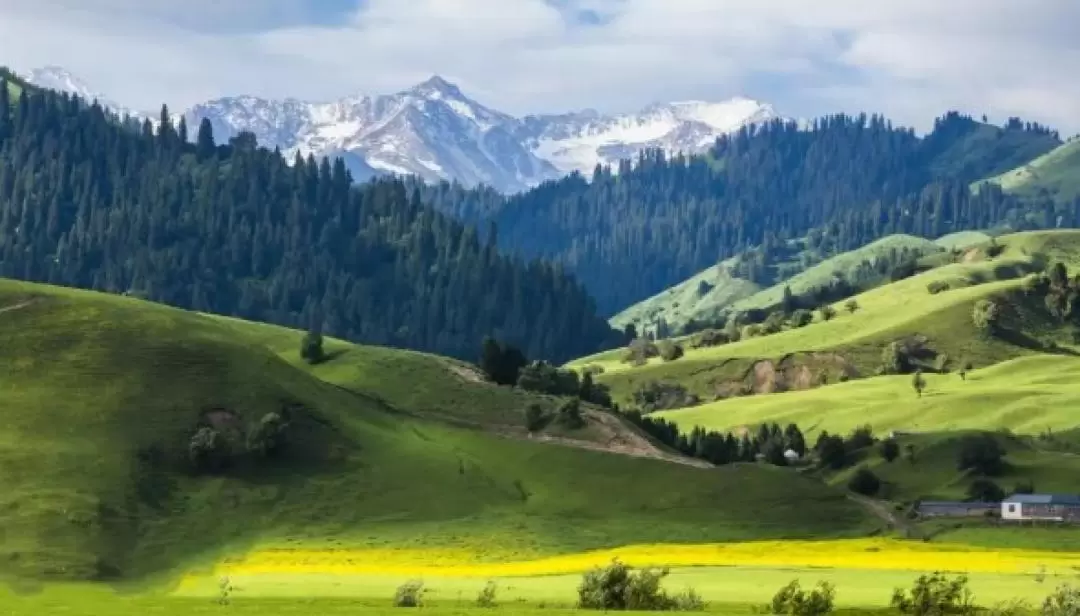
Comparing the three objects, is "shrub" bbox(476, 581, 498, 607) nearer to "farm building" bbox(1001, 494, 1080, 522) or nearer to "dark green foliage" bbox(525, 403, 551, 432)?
"dark green foliage" bbox(525, 403, 551, 432)

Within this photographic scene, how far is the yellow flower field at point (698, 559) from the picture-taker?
103 meters

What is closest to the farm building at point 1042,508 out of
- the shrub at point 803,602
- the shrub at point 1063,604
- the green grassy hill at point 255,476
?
the green grassy hill at point 255,476

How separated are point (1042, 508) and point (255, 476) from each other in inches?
3392

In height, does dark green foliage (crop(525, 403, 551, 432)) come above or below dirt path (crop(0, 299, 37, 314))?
below

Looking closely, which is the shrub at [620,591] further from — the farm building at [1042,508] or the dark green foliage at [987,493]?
the dark green foliage at [987,493]

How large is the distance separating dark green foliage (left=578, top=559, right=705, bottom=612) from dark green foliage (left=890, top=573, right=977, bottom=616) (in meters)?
10.4

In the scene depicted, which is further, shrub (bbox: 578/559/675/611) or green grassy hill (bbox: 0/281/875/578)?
green grassy hill (bbox: 0/281/875/578)

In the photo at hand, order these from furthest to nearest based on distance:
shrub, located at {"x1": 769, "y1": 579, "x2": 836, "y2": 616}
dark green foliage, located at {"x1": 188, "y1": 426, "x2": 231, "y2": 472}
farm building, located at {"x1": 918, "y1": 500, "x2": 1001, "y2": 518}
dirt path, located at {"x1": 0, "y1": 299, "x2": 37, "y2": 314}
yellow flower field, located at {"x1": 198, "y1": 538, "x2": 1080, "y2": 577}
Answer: farm building, located at {"x1": 918, "y1": 500, "x2": 1001, "y2": 518}, dirt path, located at {"x1": 0, "y1": 299, "x2": 37, "y2": 314}, dark green foliage, located at {"x1": 188, "y1": 426, "x2": 231, "y2": 472}, yellow flower field, located at {"x1": 198, "y1": 538, "x2": 1080, "y2": 577}, shrub, located at {"x1": 769, "y1": 579, "x2": 836, "y2": 616}

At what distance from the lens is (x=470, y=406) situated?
178125 millimetres

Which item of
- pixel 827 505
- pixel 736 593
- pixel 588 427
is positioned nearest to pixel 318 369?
pixel 588 427

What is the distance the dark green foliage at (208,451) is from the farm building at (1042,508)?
82.5 metres

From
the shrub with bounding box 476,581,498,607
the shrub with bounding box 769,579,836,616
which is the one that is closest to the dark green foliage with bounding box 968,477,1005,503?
the shrub with bounding box 476,581,498,607

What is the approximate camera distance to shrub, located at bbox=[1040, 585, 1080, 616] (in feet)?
221

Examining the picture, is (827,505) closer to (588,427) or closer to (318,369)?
(588,427)
